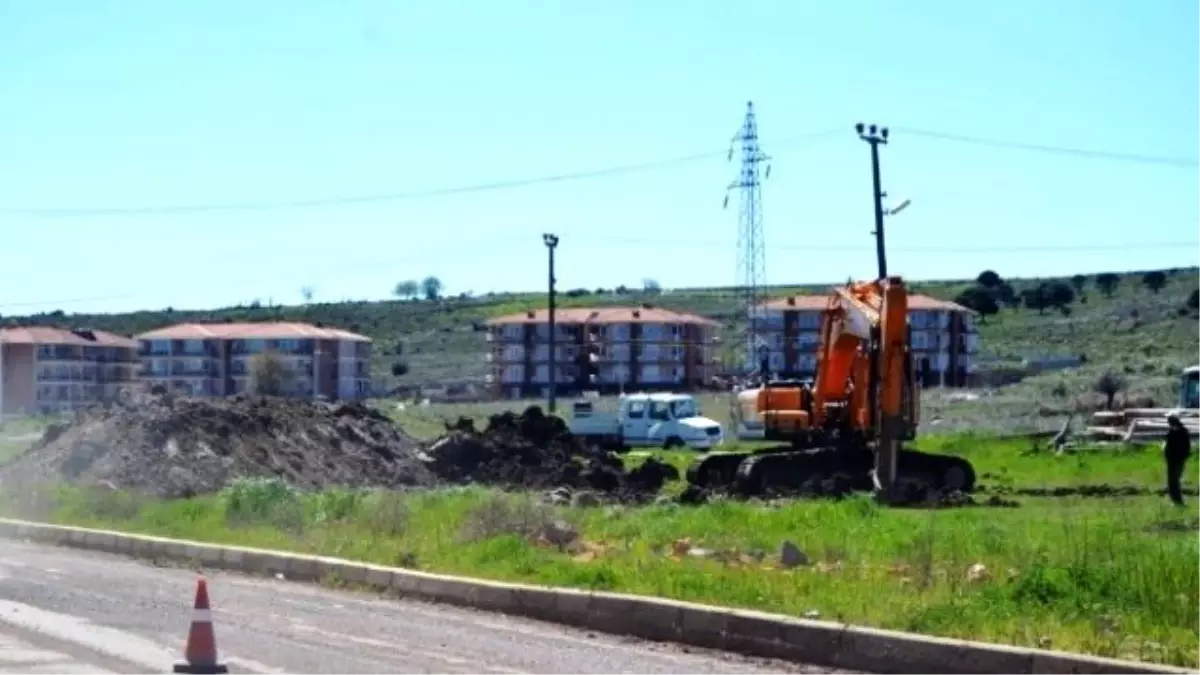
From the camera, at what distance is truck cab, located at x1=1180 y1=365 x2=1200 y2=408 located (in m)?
59.8

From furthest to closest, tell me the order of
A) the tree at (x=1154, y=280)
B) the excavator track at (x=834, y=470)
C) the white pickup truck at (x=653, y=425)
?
the tree at (x=1154, y=280), the white pickup truck at (x=653, y=425), the excavator track at (x=834, y=470)

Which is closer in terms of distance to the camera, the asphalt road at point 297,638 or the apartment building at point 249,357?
the asphalt road at point 297,638

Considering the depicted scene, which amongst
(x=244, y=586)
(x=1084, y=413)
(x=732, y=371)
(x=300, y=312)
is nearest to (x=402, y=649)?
(x=244, y=586)

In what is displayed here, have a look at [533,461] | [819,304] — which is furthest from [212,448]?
[819,304]

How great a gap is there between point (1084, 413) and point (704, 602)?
52.2 meters

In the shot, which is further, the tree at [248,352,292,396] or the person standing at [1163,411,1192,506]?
the tree at [248,352,292,396]

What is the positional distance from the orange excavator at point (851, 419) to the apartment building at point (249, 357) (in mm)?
71457

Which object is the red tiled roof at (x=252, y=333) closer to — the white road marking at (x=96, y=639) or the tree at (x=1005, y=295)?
the tree at (x=1005, y=295)

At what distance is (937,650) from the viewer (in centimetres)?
1256

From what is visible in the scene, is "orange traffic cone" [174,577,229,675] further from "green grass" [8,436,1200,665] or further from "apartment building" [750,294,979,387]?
"apartment building" [750,294,979,387]

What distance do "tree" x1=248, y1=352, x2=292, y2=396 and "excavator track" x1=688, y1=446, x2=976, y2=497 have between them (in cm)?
5281

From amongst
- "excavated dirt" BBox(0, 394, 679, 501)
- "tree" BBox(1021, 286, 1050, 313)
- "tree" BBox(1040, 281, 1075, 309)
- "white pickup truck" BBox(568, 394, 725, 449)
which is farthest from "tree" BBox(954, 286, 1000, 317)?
"excavated dirt" BBox(0, 394, 679, 501)

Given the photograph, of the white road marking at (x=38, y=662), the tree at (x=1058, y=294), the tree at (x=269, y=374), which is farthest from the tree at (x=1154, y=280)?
the white road marking at (x=38, y=662)

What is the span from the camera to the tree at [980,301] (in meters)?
147
